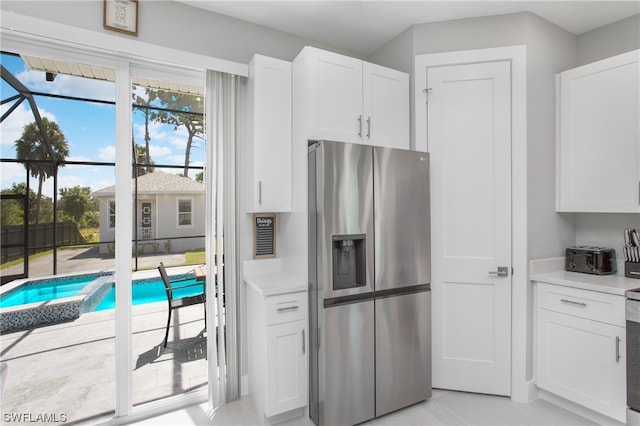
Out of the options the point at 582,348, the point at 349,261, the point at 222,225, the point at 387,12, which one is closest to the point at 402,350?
the point at 349,261

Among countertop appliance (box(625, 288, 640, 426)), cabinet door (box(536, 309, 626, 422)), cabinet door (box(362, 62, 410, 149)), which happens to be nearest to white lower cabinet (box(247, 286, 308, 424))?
cabinet door (box(362, 62, 410, 149))

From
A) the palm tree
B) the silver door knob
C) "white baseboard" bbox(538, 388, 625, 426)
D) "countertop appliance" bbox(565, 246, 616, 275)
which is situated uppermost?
the palm tree

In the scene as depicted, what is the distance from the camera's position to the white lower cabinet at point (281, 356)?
6.73 feet

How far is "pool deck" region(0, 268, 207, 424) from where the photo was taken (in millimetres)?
1971

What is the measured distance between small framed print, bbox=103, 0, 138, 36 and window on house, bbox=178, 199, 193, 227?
3.77ft

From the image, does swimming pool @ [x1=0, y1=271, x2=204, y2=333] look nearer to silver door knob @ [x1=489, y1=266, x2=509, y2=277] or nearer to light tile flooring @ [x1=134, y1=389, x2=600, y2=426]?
light tile flooring @ [x1=134, y1=389, x2=600, y2=426]

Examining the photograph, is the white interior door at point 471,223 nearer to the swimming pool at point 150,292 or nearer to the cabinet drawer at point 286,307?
the cabinet drawer at point 286,307

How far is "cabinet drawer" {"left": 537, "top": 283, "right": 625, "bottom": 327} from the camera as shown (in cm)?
201

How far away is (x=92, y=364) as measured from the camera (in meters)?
2.13

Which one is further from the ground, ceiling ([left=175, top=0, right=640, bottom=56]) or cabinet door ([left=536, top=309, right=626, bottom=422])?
ceiling ([left=175, top=0, right=640, bottom=56])

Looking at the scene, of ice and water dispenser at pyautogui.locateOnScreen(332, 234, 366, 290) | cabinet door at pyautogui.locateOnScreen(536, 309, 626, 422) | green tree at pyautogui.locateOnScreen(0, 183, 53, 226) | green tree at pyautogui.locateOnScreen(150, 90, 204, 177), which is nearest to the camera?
green tree at pyautogui.locateOnScreen(0, 183, 53, 226)

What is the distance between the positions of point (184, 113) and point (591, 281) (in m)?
3.08

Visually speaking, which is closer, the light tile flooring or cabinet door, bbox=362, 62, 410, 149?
the light tile flooring

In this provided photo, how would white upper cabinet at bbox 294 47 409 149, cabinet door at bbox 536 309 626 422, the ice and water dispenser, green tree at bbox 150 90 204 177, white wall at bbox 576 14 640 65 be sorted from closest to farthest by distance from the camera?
1. cabinet door at bbox 536 309 626 422
2. the ice and water dispenser
3. white upper cabinet at bbox 294 47 409 149
4. green tree at bbox 150 90 204 177
5. white wall at bbox 576 14 640 65
